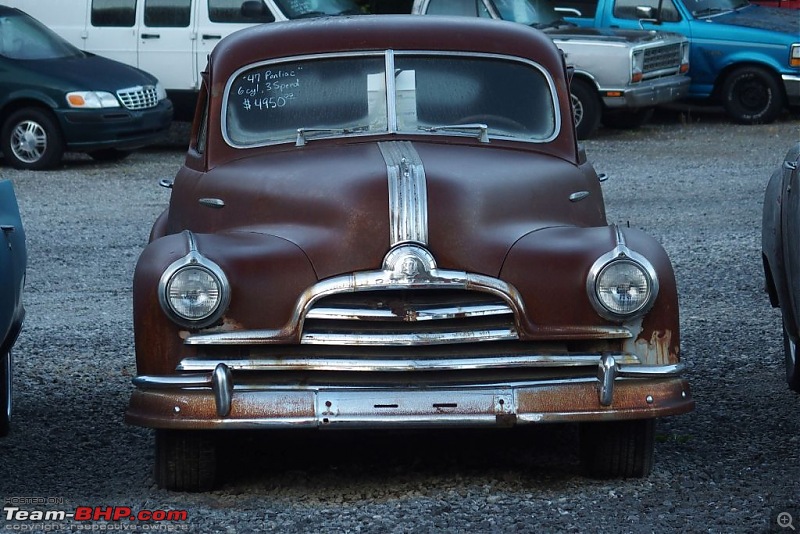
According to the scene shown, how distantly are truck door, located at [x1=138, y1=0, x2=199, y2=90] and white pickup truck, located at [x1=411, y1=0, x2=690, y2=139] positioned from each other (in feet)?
8.70

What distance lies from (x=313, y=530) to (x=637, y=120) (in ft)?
46.0

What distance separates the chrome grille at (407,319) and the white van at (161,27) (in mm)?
11587

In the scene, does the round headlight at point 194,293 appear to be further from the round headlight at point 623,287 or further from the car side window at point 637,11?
the car side window at point 637,11

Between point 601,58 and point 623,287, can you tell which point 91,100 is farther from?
point 623,287

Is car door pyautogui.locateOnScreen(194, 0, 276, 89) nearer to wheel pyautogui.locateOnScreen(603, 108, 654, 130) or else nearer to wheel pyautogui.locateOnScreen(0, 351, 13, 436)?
wheel pyautogui.locateOnScreen(603, 108, 654, 130)

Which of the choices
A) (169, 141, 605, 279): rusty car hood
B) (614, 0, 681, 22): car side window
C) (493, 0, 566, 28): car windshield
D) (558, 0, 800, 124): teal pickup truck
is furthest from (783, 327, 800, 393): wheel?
(614, 0, 681, 22): car side window

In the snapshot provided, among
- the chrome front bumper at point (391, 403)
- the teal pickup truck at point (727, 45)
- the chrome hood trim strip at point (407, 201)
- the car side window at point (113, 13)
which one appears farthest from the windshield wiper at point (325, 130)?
the teal pickup truck at point (727, 45)

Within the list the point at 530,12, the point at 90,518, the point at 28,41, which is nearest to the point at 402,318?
the point at 90,518

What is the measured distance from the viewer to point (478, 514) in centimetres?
482

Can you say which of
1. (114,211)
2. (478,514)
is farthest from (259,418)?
(114,211)

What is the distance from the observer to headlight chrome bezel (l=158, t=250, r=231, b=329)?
493 cm

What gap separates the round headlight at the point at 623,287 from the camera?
498 cm

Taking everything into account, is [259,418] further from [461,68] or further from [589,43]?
[589,43]

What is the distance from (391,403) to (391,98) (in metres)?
1.74
